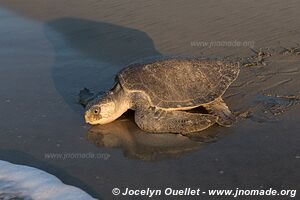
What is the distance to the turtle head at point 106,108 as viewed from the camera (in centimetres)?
516

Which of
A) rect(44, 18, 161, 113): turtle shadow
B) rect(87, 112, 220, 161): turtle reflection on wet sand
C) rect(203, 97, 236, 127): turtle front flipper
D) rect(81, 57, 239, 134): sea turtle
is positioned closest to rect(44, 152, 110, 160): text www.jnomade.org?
rect(87, 112, 220, 161): turtle reflection on wet sand

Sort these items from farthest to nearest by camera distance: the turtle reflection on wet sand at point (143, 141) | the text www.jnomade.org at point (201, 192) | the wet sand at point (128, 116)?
the turtle reflection on wet sand at point (143, 141) → the wet sand at point (128, 116) → the text www.jnomade.org at point (201, 192)

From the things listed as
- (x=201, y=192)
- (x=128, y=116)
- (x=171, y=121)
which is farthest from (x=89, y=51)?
(x=201, y=192)

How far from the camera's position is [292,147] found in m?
4.39

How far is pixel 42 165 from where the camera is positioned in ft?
14.8

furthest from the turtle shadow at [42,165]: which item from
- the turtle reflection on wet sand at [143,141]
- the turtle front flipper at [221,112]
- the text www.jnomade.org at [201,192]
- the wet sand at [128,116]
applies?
the turtle front flipper at [221,112]

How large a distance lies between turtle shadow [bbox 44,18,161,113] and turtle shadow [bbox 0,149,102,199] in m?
1.06

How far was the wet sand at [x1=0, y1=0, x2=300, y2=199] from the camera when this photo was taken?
4219 mm

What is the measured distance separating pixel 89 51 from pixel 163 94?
250 cm

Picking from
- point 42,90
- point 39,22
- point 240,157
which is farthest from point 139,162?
Answer: point 39,22

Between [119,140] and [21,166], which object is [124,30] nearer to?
[119,140]

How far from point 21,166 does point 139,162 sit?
1101 millimetres

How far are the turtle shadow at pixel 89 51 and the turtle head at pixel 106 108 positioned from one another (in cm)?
40

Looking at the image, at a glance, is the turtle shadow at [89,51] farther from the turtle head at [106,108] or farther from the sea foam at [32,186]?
the sea foam at [32,186]
